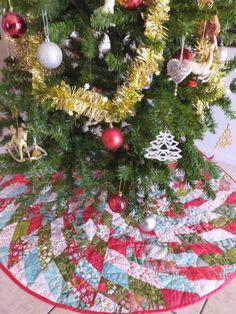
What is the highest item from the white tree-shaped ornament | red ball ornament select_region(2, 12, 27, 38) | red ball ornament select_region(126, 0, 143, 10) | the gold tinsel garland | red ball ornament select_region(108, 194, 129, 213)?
red ball ornament select_region(126, 0, 143, 10)

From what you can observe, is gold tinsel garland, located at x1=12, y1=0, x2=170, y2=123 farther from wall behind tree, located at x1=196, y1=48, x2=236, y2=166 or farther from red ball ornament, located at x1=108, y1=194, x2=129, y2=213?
wall behind tree, located at x1=196, y1=48, x2=236, y2=166

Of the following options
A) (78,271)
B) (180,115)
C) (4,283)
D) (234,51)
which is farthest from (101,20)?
(234,51)

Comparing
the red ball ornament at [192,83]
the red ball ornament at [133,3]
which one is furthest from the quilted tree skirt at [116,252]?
the red ball ornament at [133,3]

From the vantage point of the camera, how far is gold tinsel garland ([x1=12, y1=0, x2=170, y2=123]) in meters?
0.60

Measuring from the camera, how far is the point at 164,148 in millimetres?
739

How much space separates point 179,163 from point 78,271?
0.44 metres

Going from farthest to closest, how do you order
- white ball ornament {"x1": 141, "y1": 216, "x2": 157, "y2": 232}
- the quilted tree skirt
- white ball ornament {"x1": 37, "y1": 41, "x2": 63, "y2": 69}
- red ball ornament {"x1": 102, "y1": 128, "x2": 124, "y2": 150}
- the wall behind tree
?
the wall behind tree → white ball ornament {"x1": 141, "y1": 216, "x2": 157, "y2": 232} → the quilted tree skirt → red ball ornament {"x1": 102, "y1": 128, "x2": 124, "y2": 150} → white ball ornament {"x1": 37, "y1": 41, "x2": 63, "y2": 69}

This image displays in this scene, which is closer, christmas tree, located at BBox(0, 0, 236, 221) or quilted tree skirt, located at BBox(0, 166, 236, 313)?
christmas tree, located at BBox(0, 0, 236, 221)

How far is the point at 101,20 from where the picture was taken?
513 mm

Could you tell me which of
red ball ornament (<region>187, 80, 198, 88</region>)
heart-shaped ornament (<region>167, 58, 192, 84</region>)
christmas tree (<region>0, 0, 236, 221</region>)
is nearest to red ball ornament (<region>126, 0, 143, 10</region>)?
christmas tree (<region>0, 0, 236, 221</region>)

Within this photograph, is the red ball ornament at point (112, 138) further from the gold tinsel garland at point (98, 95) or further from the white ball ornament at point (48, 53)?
the white ball ornament at point (48, 53)

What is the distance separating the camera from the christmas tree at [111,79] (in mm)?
567

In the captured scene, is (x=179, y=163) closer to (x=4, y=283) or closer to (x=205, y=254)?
(x=205, y=254)

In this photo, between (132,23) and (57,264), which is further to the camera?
(57,264)
